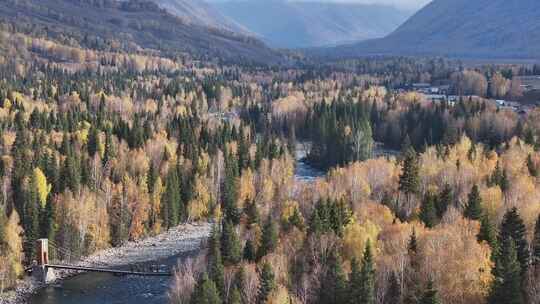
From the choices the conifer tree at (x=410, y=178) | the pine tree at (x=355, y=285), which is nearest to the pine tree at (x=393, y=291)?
the pine tree at (x=355, y=285)

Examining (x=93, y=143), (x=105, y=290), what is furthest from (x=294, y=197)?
(x=93, y=143)

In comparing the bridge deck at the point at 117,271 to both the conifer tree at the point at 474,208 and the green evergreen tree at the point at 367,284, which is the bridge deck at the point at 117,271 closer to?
the green evergreen tree at the point at 367,284

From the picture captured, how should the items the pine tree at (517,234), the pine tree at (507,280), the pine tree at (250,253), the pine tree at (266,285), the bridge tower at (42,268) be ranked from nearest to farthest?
the pine tree at (507,280) → the pine tree at (266,285) → the pine tree at (517,234) → the pine tree at (250,253) → the bridge tower at (42,268)

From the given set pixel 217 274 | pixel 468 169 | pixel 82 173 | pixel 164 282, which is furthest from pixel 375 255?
pixel 82 173

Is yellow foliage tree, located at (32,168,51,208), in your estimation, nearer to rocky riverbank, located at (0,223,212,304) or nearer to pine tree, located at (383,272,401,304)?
rocky riverbank, located at (0,223,212,304)

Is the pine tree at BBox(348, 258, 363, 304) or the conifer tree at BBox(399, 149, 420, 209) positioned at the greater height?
the conifer tree at BBox(399, 149, 420, 209)

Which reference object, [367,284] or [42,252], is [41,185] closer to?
[42,252]

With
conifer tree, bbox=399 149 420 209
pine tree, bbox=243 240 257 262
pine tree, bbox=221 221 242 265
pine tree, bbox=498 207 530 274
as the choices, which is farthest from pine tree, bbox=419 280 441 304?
conifer tree, bbox=399 149 420 209

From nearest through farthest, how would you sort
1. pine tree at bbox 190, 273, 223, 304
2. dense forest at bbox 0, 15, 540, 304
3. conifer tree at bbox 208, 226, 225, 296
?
pine tree at bbox 190, 273, 223, 304 → dense forest at bbox 0, 15, 540, 304 → conifer tree at bbox 208, 226, 225, 296

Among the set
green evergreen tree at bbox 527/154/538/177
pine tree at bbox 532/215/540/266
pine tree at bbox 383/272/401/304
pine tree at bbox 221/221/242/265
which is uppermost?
green evergreen tree at bbox 527/154/538/177
